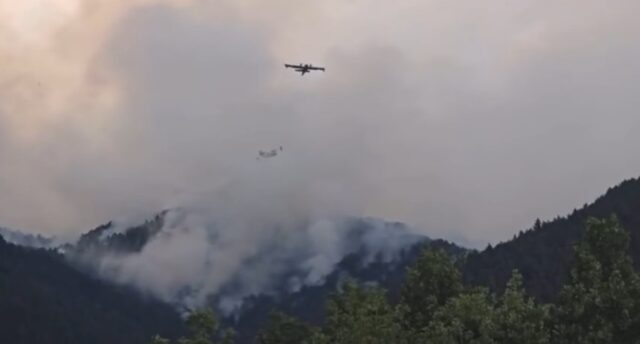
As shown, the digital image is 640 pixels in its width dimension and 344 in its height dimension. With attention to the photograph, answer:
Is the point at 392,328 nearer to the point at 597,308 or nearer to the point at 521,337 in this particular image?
the point at 521,337

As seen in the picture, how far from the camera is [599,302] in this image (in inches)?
1587

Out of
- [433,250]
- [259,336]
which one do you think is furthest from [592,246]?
[259,336]

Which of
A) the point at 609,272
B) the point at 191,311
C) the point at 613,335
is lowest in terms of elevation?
the point at 613,335

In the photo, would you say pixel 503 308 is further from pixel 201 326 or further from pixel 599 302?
pixel 201 326

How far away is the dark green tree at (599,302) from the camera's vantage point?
40.3 meters

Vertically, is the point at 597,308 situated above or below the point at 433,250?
below

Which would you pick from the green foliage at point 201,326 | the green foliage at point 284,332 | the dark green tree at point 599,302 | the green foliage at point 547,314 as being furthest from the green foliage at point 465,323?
the green foliage at point 284,332

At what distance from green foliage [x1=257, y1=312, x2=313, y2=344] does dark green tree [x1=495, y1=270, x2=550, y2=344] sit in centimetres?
2656

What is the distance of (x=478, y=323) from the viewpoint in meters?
45.1

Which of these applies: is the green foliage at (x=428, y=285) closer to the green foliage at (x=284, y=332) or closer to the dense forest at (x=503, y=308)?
A: the dense forest at (x=503, y=308)

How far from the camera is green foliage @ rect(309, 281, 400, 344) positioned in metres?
48.0

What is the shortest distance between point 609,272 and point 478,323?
22.7 ft

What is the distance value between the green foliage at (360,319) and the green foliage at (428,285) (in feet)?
6.80

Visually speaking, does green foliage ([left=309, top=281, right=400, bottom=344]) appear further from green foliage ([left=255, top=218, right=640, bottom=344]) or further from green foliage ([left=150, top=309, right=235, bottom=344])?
green foliage ([left=150, top=309, right=235, bottom=344])
